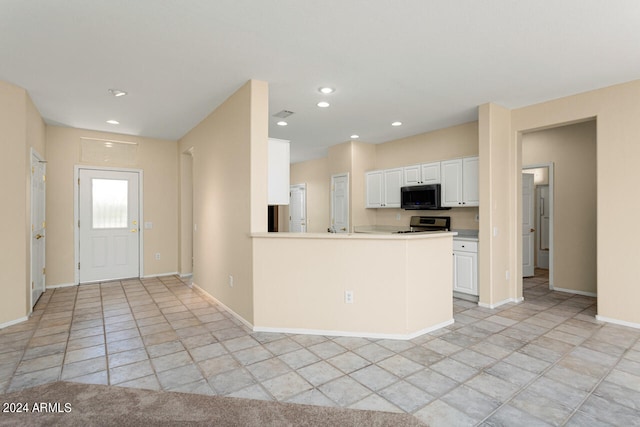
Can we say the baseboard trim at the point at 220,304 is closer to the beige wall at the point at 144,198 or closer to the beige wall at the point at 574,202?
the beige wall at the point at 144,198

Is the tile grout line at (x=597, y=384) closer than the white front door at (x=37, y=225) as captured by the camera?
Yes

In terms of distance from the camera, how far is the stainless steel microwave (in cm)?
528

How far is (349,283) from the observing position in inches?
129

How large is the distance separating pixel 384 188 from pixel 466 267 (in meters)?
2.20

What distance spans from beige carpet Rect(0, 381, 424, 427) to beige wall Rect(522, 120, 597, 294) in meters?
4.48

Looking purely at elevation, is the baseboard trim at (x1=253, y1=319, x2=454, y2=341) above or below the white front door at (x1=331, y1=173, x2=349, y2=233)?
below

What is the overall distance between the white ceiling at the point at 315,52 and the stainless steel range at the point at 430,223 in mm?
1835

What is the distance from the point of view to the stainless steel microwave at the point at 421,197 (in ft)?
17.3

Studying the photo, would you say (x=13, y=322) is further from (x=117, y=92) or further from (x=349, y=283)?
(x=349, y=283)

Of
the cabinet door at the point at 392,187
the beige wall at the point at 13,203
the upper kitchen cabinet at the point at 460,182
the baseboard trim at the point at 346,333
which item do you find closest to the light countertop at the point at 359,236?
the baseboard trim at the point at 346,333

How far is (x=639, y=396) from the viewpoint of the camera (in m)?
2.21

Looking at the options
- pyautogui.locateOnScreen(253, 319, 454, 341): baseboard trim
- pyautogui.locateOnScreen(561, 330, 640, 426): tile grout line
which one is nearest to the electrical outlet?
pyautogui.locateOnScreen(253, 319, 454, 341): baseboard trim

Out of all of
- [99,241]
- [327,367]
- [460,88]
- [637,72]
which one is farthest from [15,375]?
[637,72]

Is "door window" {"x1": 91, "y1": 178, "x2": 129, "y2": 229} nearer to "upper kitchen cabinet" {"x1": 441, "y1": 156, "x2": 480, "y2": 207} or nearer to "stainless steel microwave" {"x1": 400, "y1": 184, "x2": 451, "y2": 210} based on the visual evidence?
"stainless steel microwave" {"x1": 400, "y1": 184, "x2": 451, "y2": 210}
